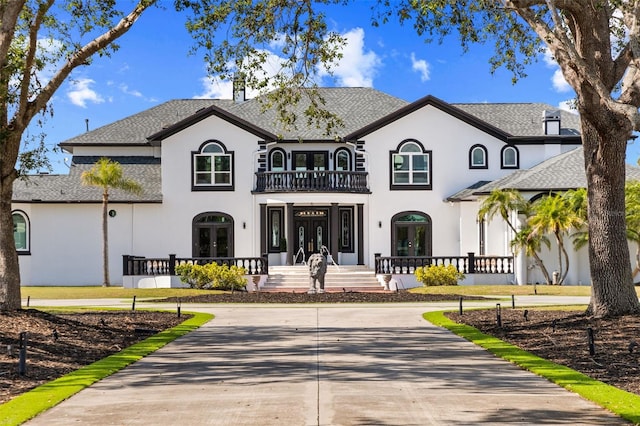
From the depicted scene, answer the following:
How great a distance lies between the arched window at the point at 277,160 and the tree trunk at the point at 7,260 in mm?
23920

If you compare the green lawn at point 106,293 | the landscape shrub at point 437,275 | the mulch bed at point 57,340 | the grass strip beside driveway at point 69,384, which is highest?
the landscape shrub at point 437,275

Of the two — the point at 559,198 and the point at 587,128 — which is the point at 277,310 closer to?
the point at 587,128

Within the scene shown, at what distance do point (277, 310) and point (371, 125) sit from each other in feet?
54.2

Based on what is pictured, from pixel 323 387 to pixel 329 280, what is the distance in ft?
84.4

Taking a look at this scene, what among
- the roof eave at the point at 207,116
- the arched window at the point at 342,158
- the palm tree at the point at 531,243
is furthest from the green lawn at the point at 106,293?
the palm tree at the point at 531,243

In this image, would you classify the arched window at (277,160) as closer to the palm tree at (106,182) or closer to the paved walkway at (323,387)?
the palm tree at (106,182)

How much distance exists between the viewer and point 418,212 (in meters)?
40.9

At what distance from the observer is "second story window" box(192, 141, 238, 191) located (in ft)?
133

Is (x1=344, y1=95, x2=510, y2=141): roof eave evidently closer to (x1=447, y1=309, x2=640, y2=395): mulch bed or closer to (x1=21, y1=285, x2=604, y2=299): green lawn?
(x1=21, y1=285, x2=604, y2=299): green lawn

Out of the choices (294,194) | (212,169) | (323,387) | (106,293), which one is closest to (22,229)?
(106,293)

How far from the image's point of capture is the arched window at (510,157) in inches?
1622

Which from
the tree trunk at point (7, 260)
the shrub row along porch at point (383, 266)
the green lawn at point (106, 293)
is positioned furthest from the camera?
the shrub row along porch at point (383, 266)

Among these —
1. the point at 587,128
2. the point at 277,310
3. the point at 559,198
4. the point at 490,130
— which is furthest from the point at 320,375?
the point at 490,130

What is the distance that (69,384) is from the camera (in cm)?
1174
